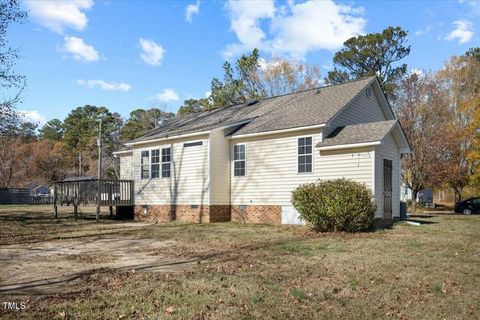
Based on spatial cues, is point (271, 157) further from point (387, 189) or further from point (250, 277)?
point (250, 277)

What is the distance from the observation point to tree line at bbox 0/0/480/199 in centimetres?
3319

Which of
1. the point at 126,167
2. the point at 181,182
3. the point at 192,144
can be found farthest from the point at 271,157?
the point at 126,167

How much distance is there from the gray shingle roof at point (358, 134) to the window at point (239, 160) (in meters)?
4.21

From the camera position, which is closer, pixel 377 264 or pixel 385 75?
A: pixel 377 264

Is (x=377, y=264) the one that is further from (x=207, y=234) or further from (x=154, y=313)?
(x=207, y=234)

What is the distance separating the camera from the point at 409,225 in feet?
53.3

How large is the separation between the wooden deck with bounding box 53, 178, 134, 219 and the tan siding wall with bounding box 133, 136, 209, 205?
615 mm

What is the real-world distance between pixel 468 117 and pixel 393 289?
34.8m

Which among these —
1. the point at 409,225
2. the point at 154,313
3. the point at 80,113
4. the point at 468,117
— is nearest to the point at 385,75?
the point at 468,117

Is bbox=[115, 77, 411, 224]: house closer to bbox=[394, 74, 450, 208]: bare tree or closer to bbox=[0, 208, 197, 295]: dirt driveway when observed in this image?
bbox=[0, 208, 197, 295]: dirt driveway

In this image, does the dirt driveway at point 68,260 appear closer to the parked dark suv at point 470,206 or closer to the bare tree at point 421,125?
the bare tree at point 421,125

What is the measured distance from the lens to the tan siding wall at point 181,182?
62.8ft

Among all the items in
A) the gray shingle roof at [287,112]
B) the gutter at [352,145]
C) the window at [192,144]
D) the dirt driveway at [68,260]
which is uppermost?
the gray shingle roof at [287,112]

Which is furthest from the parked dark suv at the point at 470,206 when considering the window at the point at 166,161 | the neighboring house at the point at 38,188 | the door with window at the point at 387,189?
the neighboring house at the point at 38,188
